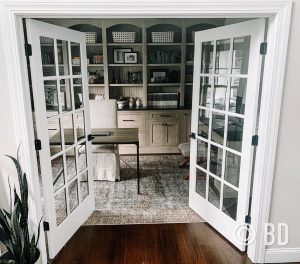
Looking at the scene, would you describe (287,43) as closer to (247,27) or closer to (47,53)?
(247,27)

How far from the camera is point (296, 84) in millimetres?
1966

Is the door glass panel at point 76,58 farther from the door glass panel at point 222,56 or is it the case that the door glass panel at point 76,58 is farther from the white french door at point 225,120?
the door glass panel at point 222,56

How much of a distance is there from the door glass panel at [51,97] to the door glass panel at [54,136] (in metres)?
0.08

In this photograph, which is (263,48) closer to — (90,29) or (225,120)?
(225,120)

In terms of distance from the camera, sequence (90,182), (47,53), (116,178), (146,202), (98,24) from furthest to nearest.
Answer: (98,24) < (116,178) < (146,202) < (90,182) < (47,53)

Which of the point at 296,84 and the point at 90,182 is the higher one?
the point at 296,84

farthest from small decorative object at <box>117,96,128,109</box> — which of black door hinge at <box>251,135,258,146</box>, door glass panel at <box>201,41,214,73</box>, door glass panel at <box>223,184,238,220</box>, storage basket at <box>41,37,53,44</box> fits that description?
black door hinge at <box>251,135,258,146</box>

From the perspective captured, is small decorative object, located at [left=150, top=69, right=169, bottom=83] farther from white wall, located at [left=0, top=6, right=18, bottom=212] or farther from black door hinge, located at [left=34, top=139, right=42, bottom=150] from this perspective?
white wall, located at [left=0, top=6, right=18, bottom=212]

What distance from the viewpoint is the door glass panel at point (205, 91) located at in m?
2.62

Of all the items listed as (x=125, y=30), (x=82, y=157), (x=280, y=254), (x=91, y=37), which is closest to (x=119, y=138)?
(x=82, y=157)

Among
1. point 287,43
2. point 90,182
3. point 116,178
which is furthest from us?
point 116,178

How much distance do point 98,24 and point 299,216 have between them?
405 centimetres

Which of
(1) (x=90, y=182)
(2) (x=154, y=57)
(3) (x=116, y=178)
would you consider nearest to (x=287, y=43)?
(1) (x=90, y=182)

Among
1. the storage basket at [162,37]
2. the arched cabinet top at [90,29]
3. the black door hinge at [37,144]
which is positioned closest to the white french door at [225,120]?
the black door hinge at [37,144]
